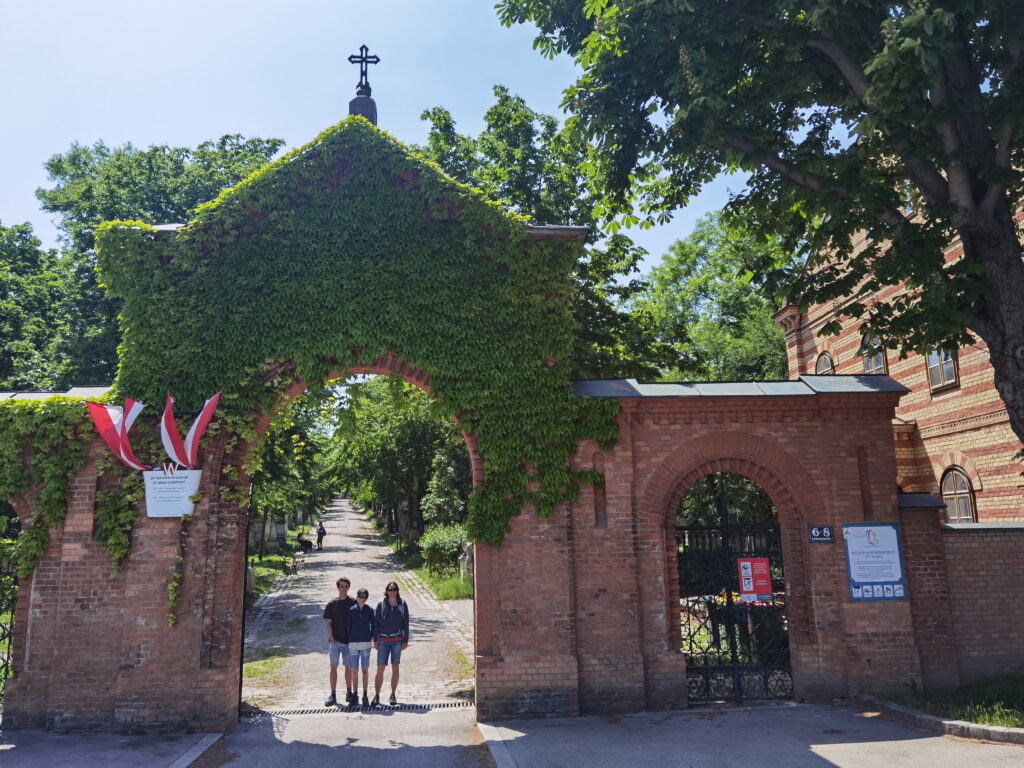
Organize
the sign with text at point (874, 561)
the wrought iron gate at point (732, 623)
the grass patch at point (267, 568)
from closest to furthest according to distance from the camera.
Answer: the sign with text at point (874, 561) → the wrought iron gate at point (732, 623) → the grass patch at point (267, 568)

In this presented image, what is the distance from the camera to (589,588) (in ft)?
31.5

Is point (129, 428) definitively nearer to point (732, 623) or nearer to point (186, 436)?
point (186, 436)

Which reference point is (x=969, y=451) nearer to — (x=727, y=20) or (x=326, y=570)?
(x=727, y=20)

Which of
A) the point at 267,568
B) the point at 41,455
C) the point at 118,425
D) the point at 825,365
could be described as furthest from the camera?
the point at 267,568

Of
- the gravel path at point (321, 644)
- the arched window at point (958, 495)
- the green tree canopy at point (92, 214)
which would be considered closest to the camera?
the gravel path at point (321, 644)

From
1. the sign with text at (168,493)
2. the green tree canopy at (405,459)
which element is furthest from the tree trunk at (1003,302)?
the green tree canopy at (405,459)

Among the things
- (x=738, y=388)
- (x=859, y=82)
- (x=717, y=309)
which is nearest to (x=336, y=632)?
(x=738, y=388)

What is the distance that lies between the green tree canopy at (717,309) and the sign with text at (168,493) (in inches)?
763

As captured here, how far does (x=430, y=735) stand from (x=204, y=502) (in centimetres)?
428

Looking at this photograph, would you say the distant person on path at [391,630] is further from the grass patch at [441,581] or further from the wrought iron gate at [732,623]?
the grass patch at [441,581]

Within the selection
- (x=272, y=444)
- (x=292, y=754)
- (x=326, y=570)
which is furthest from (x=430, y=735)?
(x=326, y=570)

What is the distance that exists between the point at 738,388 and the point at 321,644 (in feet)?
34.0

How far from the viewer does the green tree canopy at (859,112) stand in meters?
7.91

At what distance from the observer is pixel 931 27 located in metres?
6.68
